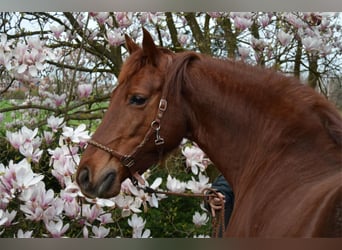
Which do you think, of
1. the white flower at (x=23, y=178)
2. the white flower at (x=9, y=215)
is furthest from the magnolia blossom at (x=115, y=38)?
the white flower at (x=9, y=215)

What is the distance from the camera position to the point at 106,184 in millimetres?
1525

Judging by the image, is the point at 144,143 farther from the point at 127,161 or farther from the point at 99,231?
the point at 99,231

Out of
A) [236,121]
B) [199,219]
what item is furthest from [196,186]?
[236,121]

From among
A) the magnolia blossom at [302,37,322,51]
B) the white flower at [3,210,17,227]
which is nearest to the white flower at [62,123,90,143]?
the white flower at [3,210,17,227]

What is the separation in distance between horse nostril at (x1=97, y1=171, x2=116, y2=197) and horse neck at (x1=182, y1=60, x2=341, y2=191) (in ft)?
0.93

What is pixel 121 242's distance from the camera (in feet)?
6.21

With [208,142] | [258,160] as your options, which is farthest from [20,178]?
[258,160]

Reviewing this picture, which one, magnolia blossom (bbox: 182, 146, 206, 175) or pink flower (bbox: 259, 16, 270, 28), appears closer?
magnolia blossom (bbox: 182, 146, 206, 175)

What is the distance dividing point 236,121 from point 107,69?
3.93ft

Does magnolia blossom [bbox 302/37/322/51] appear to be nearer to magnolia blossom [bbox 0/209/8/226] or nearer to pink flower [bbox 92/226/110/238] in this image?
pink flower [bbox 92/226/110/238]

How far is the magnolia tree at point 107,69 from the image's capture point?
6.93ft

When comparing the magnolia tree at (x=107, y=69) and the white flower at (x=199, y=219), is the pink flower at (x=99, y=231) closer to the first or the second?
the magnolia tree at (x=107, y=69)

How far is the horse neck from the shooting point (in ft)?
4.50

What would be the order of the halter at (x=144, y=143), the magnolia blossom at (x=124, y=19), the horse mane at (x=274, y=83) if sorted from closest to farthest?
the horse mane at (x=274, y=83) → the halter at (x=144, y=143) → the magnolia blossom at (x=124, y=19)
